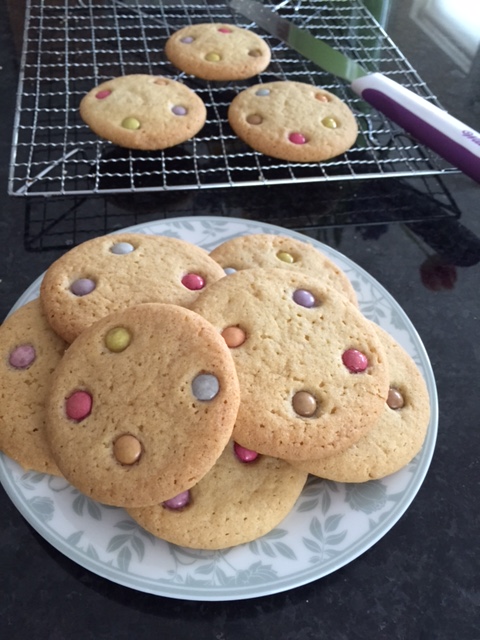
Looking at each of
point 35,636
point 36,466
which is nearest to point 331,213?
point 36,466

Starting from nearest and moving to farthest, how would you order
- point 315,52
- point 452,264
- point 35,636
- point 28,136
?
point 35,636 < point 452,264 < point 28,136 < point 315,52

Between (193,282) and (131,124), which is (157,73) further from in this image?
(193,282)

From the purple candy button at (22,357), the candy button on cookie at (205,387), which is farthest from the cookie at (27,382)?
the candy button on cookie at (205,387)

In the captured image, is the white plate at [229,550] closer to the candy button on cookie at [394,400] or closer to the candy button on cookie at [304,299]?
the candy button on cookie at [394,400]

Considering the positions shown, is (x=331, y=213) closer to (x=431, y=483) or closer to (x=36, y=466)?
(x=431, y=483)

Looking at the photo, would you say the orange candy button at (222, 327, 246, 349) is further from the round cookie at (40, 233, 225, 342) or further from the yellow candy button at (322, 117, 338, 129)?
the yellow candy button at (322, 117, 338, 129)

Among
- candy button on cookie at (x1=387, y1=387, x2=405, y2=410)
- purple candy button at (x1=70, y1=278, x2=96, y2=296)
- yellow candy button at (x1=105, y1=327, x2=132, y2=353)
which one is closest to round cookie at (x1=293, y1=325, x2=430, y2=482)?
candy button on cookie at (x1=387, y1=387, x2=405, y2=410)
